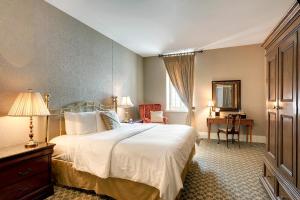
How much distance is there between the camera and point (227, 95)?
559cm

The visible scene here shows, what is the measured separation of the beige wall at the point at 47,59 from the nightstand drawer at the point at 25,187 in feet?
2.10

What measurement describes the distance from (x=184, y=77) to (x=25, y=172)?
4.90 meters

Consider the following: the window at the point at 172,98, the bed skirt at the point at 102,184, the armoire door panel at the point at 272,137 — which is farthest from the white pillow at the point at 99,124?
the window at the point at 172,98

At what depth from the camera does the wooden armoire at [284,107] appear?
1637mm

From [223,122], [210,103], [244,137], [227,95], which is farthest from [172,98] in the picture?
[244,137]

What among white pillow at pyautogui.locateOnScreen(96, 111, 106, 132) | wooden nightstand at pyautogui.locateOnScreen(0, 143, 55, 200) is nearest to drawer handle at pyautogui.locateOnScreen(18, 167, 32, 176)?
wooden nightstand at pyautogui.locateOnScreen(0, 143, 55, 200)

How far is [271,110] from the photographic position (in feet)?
7.93

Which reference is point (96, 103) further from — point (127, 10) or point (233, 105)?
point (233, 105)

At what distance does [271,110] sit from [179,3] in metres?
2.19

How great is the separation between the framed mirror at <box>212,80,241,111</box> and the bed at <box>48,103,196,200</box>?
Result: 3.58 metres

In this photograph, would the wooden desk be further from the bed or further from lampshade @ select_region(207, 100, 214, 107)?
the bed

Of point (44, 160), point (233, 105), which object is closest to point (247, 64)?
point (233, 105)

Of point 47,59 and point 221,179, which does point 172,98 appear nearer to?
point 221,179

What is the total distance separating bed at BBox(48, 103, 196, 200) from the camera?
1.95 meters
